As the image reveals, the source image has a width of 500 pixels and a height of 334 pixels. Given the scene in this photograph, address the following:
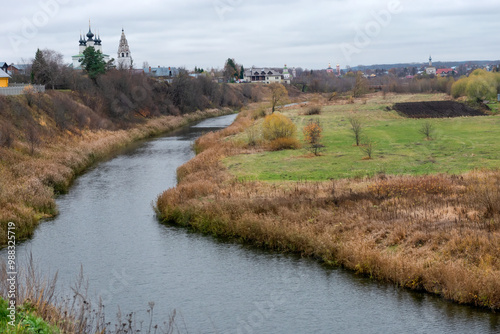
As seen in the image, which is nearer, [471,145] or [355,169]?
[355,169]

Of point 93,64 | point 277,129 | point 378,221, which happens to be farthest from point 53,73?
point 378,221

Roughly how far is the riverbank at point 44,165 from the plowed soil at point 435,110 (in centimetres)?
3879

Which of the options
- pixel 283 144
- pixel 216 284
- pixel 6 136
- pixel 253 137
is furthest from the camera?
pixel 253 137

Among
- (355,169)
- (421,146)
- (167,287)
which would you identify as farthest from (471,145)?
(167,287)

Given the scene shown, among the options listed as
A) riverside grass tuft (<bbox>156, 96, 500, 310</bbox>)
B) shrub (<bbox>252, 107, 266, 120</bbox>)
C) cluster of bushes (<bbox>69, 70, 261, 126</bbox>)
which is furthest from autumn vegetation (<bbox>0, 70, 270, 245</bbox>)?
shrub (<bbox>252, 107, 266, 120</bbox>)

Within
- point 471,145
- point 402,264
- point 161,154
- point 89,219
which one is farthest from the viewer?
point 161,154

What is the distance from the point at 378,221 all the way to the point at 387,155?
18.1 meters

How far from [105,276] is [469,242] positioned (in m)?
Answer: 14.2

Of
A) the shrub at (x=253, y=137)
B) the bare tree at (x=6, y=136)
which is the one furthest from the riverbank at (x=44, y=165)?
the shrub at (x=253, y=137)

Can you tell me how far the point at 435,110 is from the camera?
82.6m

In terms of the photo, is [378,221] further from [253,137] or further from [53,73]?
[53,73]

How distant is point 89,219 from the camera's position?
2991 cm

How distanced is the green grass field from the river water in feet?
34.3

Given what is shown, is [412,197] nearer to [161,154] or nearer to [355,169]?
[355,169]
